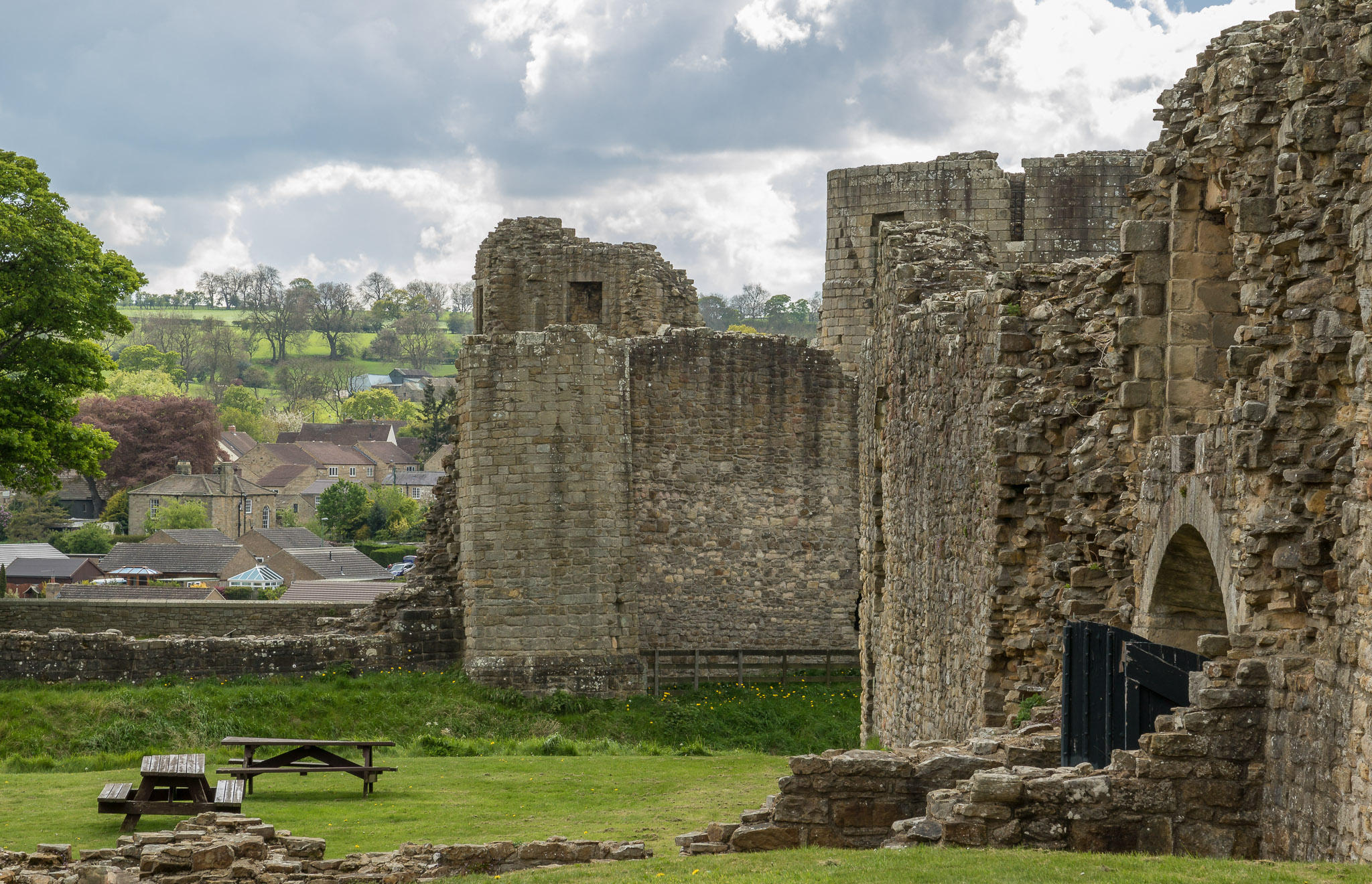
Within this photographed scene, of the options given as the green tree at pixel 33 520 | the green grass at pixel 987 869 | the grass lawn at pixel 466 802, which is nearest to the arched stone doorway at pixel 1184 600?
the green grass at pixel 987 869

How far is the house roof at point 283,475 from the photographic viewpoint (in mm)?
103000

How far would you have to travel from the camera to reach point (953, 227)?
53.7ft

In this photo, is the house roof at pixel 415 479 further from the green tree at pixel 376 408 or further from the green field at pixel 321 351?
the green field at pixel 321 351

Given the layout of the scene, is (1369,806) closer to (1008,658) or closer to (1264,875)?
(1264,875)

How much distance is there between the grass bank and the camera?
20.1 meters

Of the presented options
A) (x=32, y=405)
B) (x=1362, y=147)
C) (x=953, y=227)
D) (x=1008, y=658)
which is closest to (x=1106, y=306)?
(x=1008, y=658)

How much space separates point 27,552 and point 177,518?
13133 millimetres

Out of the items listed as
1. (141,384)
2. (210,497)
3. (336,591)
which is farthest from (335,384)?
(336,591)

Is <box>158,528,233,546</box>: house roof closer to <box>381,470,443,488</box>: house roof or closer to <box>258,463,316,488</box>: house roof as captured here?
<box>258,463,316,488</box>: house roof

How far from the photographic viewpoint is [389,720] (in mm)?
21859

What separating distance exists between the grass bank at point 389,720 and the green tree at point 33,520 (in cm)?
5856

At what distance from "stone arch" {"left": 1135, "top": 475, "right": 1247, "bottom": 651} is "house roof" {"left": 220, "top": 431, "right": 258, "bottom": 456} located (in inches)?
4152

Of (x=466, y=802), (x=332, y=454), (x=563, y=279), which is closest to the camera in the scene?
(x=466, y=802)

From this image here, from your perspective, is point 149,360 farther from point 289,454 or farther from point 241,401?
point 289,454
